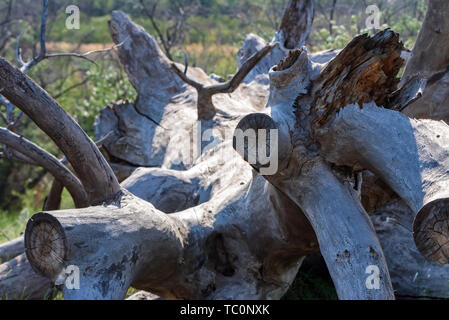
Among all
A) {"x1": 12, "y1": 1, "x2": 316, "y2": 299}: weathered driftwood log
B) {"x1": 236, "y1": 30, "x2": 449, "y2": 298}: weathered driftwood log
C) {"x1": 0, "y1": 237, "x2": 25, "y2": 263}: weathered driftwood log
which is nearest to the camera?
{"x1": 236, "y1": 30, "x2": 449, "y2": 298}: weathered driftwood log

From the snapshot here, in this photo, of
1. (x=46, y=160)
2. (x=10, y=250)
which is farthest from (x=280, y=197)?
(x=10, y=250)

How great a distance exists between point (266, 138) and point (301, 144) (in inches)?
7.2

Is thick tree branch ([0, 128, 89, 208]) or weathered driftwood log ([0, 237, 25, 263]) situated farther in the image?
weathered driftwood log ([0, 237, 25, 263])

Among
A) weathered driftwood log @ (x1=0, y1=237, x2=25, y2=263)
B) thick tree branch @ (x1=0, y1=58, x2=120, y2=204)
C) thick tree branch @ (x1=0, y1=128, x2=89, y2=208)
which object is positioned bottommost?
weathered driftwood log @ (x1=0, y1=237, x2=25, y2=263)

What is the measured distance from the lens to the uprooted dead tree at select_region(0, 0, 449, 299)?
2.33 meters

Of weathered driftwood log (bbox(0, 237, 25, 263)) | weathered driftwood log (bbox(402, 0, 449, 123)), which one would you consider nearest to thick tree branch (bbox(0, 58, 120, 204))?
weathered driftwood log (bbox(0, 237, 25, 263))

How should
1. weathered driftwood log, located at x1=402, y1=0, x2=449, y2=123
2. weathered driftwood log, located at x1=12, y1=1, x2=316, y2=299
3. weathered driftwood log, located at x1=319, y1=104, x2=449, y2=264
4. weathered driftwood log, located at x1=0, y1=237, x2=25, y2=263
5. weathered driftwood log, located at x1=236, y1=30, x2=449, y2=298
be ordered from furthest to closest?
weathered driftwood log, located at x1=0, y1=237, x2=25, y2=263
weathered driftwood log, located at x1=402, y1=0, x2=449, y2=123
weathered driftwood log, located at x1=12, y1=1, x2=316, y2=299
weathered driftwood log, located at x1=236, y1=30, x2=449, y2=298
weathered driftwood log, located at x1=319, y1=104, x2=449, y2=264

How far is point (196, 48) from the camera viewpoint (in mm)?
13398

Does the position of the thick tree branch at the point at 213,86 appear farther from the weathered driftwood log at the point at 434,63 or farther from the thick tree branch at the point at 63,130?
the thick tree branch at the point at 63,130

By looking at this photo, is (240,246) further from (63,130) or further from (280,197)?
(63,130)

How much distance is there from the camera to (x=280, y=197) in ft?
9.34

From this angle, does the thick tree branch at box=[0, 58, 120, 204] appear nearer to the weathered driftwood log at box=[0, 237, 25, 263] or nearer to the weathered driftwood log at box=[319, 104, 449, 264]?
the weathered driftwood log at box=[319, 104, 449, 264]
